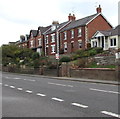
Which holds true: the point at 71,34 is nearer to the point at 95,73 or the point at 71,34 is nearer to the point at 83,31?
the point at 83,31

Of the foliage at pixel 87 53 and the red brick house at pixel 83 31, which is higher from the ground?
the red brick house at pixel 83 31

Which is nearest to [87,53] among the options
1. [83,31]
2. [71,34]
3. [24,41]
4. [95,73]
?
[83,31]

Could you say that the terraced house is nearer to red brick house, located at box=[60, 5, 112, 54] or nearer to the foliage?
red brick house, located at box=[60, 5, 112, 54]

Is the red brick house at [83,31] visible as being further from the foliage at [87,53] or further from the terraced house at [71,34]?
the foliage at [87,53]

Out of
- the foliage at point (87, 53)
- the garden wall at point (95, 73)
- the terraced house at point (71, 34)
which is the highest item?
the terraced house at point (71, 34)

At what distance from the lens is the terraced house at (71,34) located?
5084cm

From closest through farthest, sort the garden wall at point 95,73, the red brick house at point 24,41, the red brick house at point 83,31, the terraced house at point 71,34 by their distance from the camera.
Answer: the garden wall at point 95,73, the red brick house at point 83,31, the terraced house at point 71,34, the red brick house at point 24,41

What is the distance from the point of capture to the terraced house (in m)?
50.8

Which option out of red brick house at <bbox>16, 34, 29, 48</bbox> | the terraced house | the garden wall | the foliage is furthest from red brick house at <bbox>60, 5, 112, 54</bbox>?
red brick house at <bbox>16, 34, 29, 48</bbox>

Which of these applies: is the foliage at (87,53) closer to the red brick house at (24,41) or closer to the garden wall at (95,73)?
the garden wall at (95,73)

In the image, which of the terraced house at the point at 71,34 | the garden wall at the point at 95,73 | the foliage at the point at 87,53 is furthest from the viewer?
the terraced house at the point at 71,34

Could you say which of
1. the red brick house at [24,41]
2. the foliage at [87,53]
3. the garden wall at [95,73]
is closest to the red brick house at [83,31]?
the foliage at [87,53]

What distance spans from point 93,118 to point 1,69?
57029mm

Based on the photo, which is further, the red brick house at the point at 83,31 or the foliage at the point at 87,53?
the red brick house at the point at 83,31
